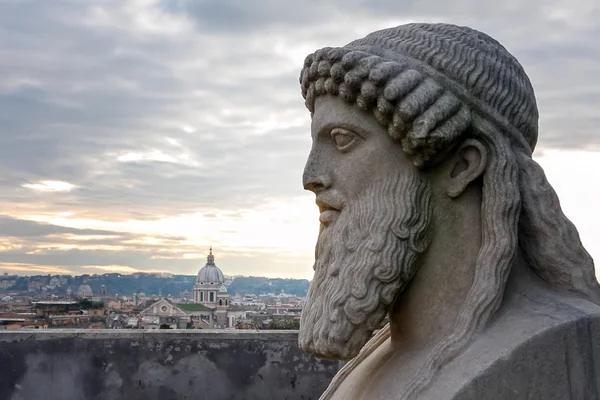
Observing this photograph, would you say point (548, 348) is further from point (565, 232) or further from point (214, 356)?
point (214, 356)

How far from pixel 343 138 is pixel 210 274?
9147cm

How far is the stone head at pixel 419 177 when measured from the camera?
2115 millimetres

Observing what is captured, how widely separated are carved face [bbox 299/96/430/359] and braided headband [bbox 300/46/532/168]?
7cm

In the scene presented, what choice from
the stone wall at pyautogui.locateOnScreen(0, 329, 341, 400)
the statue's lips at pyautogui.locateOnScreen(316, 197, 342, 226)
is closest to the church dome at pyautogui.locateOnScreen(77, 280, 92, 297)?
the stone wall at pyautogui.locateOnScreen(0, 329, 341, 400)

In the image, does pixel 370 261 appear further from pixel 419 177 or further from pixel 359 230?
pixel 419 177

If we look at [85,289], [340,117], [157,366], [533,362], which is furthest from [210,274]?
[533,362]

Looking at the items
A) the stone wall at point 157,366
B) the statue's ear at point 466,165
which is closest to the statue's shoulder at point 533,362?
the statue's ear at point 466,165

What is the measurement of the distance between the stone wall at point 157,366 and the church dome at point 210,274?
279 feet

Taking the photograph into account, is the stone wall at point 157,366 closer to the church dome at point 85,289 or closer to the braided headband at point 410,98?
A: the braided headband at point 410,98

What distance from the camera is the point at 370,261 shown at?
7.07ft

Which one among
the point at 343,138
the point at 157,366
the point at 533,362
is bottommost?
the point at 157,366

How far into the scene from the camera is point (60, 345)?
20.1 ft

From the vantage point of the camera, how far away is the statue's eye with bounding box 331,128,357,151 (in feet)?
7.42

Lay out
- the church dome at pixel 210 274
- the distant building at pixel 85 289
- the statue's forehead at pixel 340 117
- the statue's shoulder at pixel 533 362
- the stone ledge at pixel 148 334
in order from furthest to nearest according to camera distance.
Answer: the church dome at pixel 210 274 < the distant building at pixel 85 289 < the stone ledge at pixel 148 334 < the statue's forehead at pixel 340 117 < the statue's shoulder at pixel 533 362
